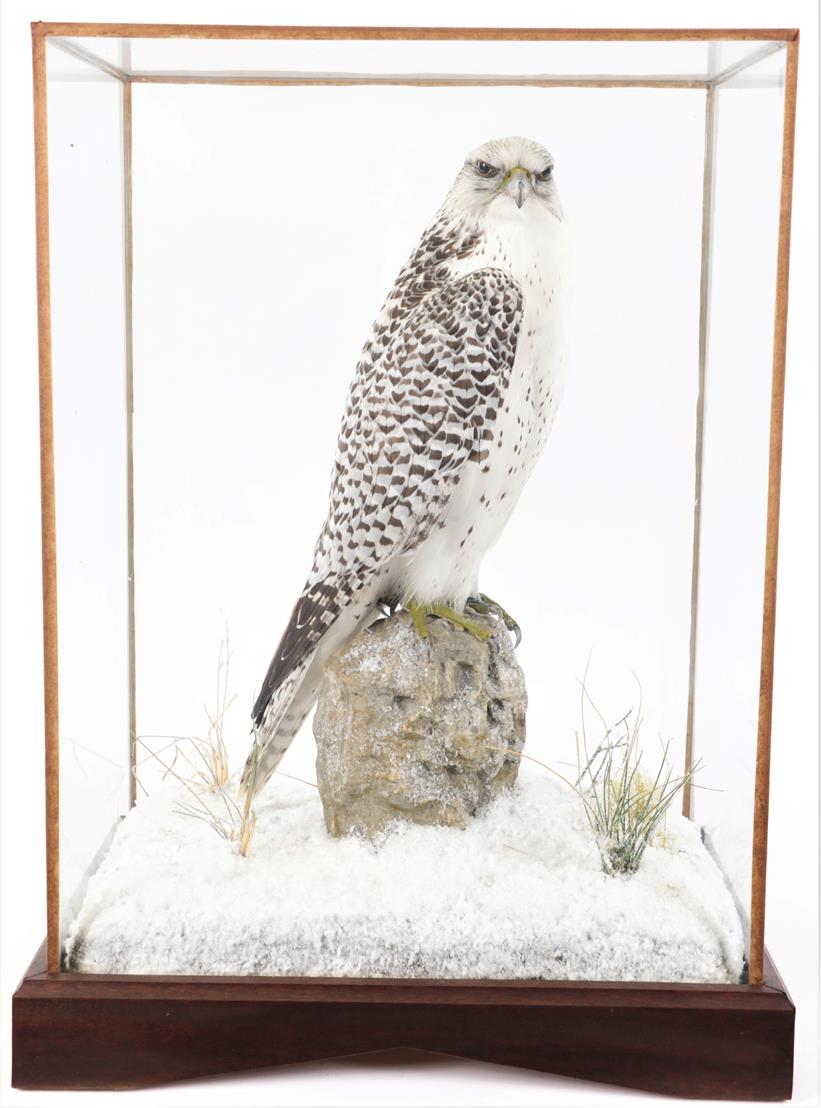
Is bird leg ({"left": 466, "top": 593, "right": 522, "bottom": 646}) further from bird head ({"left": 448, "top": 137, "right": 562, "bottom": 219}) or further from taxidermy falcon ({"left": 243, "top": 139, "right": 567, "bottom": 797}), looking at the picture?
bird head ({"left": 448, "top": 137, "right": 562, "bottom": 219})

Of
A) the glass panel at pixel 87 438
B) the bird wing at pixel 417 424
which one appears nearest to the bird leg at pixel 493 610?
the bird wing at pixel 417 424

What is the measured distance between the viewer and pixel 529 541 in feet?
8.61

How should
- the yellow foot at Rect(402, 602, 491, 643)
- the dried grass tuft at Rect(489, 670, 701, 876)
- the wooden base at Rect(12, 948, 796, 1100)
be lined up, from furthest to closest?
1. the yellow foot at Rect(402, 602, 491, 643)
2. the dried grass tuft at Rect(489, 670, 701, 876)
3. the wooden base at Rect(12, 948, 796, 1100)

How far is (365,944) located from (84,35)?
5.24 ft

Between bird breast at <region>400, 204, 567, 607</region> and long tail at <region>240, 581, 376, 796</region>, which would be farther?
long tail at <region>240, 581, 376, 796</region>

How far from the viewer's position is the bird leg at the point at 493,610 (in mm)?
2723

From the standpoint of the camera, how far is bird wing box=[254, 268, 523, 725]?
245 cm

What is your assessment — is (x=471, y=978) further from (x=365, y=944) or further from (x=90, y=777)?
(x=90, y=777)

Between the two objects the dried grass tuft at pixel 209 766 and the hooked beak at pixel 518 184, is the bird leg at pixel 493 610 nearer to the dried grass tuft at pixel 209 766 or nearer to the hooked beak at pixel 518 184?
the dried grass tuft at pixel 209 766

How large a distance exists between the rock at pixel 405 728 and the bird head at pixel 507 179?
82 cm

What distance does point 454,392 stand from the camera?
2.45 m

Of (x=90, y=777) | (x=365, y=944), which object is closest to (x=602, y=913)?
(x=365, y=944)

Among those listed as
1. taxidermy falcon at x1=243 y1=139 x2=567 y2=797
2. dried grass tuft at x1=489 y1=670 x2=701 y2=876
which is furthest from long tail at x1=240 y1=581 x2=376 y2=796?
dried grass tuft at x1=489 y1=670 x2=701 y2=876

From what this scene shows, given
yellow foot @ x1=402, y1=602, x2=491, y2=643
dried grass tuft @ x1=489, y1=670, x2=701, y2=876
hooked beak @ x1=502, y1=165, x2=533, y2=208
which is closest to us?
hooked beak @ x1=502, y1=165, x2=533, y2=208
